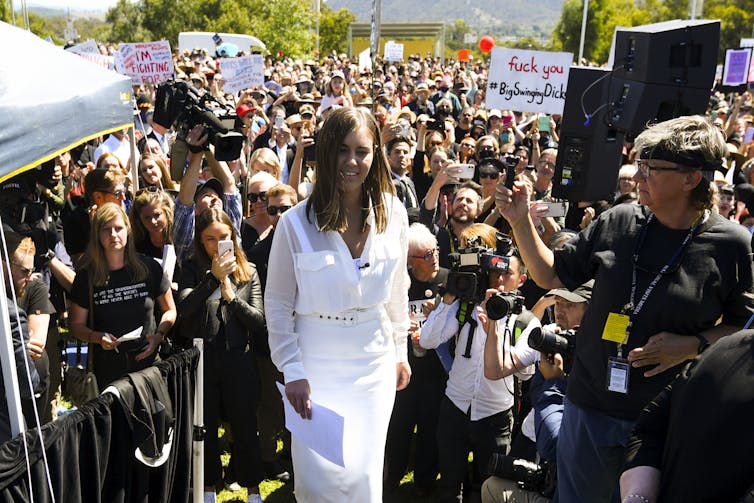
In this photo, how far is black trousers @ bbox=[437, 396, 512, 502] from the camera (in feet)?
14.3

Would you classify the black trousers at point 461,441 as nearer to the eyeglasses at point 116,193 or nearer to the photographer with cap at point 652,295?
the photographer with cap at point 652,295

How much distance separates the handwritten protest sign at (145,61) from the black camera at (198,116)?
6.23 m

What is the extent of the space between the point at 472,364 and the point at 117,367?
2064mm

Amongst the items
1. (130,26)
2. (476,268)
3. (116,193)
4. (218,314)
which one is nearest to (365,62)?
(116,193)

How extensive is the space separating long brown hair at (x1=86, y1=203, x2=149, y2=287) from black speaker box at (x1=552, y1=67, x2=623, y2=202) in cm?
260

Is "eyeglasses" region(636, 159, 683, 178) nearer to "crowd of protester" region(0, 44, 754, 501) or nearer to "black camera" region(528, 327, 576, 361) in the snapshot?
"crowd of protester" region(0, 44, 754, 501)

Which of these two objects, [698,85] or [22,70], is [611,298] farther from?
[22,70]

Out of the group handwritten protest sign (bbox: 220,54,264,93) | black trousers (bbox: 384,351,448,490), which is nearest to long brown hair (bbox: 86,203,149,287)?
black trousers (bbox: 384,351,448,490)

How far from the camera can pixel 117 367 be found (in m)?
4.61

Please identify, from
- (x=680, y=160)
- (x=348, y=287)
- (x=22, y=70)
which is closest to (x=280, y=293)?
(x=348, y=287)

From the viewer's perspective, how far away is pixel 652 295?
2.84 metres

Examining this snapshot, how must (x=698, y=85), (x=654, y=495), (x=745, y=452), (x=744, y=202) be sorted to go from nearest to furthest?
(x=745, y=452), (x=654, y=495), (x=698, y=85), (x=744, y=202)

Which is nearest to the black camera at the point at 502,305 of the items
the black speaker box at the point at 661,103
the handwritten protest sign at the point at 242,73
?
the black speaker box at the point at 661,103

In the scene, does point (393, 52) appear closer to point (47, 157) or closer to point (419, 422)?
point (419, 422)
